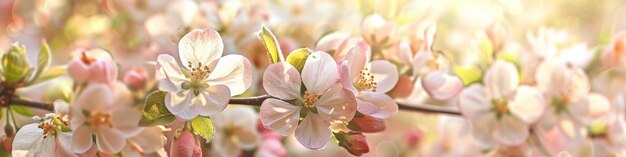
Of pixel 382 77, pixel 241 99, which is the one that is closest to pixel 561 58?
pixel 382 77

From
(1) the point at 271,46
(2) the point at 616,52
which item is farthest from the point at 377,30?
(2) the point at 616,52

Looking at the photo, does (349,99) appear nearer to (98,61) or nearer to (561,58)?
(98,61)

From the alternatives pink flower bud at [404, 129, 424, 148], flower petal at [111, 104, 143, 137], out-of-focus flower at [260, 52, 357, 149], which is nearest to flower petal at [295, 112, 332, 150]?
out-of-focus flower at [260, 52, 357, 149]

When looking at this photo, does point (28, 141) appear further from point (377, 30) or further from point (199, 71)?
point (377, 30)

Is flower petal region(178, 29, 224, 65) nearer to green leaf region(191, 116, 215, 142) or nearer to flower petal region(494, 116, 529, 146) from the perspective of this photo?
green leaf region(191, 116, 215, 142)

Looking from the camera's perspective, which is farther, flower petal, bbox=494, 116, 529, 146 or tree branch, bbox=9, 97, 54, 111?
flower petal, bbox=494, 116, 529, 146

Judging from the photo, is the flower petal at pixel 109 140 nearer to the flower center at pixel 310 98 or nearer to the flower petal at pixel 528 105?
the flower center at pixel 310 98

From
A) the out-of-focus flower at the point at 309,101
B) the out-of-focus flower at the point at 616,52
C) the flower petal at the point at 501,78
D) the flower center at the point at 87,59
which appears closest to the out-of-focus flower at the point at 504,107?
the flower petal at the point at 501,78
